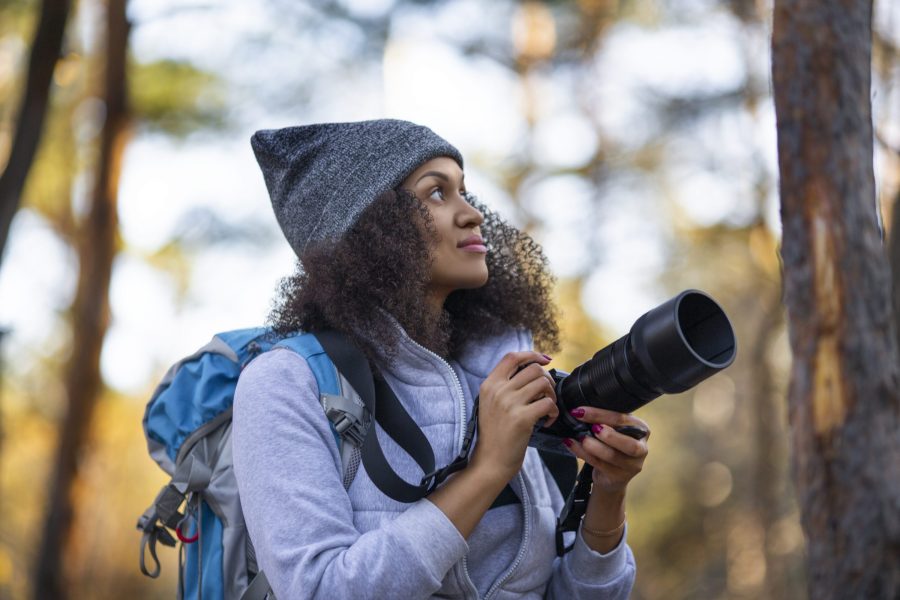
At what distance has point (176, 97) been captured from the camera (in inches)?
384

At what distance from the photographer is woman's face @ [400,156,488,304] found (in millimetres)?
2023

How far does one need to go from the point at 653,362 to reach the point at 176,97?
351 inches

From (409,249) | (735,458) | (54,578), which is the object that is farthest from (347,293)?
(735,458)

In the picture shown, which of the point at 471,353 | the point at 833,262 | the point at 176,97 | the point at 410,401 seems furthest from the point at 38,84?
the point at 176,97

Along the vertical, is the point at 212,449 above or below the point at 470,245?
below

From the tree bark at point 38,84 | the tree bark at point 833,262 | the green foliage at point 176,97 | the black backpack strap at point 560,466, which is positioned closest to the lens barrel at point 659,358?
the black backpack strap at point 560,466

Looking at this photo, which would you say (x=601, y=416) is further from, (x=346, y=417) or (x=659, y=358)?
(x=346, y=417)

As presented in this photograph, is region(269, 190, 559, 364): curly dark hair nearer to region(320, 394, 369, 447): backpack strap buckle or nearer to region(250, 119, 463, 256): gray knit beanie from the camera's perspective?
region(250, 119, 463, 256): gray knit beanie

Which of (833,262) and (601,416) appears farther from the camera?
(833,262)

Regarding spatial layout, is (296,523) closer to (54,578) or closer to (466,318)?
(466,318)

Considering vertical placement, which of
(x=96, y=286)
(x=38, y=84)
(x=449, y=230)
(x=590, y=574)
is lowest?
(x=590, y=574)

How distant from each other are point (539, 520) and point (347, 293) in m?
0.59

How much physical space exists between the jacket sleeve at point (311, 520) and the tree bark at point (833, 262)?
1475mm

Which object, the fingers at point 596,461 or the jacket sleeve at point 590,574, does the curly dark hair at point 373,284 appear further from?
the jacket sleeve at point 590,574
